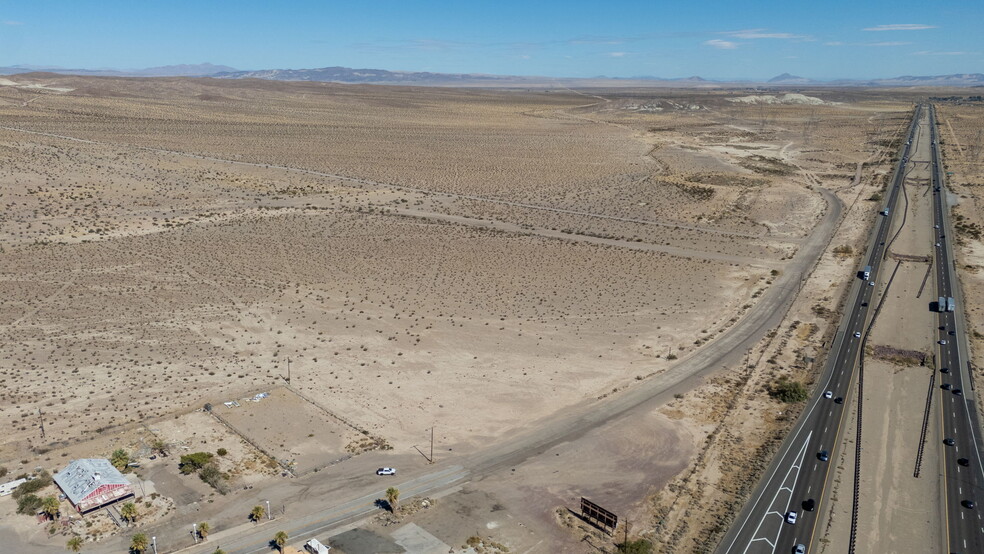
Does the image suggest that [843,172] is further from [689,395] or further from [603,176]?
[689,395]

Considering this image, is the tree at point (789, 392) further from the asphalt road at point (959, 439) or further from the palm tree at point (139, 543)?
the palm tree at point (139, 543)

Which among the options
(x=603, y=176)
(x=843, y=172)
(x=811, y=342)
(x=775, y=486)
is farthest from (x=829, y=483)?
(x=843, y=172)

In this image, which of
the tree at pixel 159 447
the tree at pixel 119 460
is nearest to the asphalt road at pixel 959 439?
the tree at pixel 159 447

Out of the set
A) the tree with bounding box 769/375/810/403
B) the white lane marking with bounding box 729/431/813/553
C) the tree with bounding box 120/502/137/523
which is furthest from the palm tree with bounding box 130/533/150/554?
the tree with bounding box 769/375/810/403

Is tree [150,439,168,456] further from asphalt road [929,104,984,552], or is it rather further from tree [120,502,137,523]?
asphalt road [929,104,984,552]

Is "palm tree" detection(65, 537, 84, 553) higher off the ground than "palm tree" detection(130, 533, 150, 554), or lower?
lower

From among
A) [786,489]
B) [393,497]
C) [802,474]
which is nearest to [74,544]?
[393,497]
